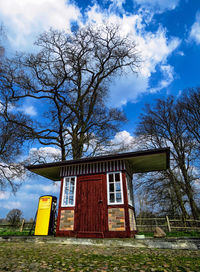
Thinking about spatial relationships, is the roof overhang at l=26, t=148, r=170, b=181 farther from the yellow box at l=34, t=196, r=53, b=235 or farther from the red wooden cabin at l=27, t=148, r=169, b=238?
the yellow box at l=34, t=196, r=53, b=235

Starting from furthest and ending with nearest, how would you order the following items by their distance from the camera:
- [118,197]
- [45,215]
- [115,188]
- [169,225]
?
[169,225]
[45,215]
[115,188]
[118,197]

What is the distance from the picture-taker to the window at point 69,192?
8.83 meters

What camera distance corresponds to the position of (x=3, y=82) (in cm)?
1434

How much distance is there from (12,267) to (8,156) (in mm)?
16107

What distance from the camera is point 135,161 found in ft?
29.7

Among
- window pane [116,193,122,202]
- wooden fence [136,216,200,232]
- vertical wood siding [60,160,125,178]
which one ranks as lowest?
wooden fence [136,216,200,232]

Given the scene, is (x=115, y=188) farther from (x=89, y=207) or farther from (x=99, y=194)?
(x=89, y=207)

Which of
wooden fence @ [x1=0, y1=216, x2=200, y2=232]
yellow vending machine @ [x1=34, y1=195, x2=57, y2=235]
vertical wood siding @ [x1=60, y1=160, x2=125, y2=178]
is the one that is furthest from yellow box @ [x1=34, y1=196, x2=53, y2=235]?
wooden fence @ [x1=0, y1=216, x2=200, y2=232]

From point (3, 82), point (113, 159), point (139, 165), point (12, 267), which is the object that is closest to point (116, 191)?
point (113, 159)

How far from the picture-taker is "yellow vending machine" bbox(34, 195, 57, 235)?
346 inches

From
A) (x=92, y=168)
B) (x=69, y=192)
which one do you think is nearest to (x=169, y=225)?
(x=92, y=168)

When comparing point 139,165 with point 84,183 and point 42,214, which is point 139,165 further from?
point 42,214

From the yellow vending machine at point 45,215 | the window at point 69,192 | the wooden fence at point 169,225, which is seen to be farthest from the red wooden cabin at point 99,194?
the wooden fence at point 169,225

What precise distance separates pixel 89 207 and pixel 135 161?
317cm
